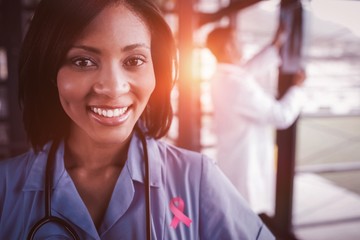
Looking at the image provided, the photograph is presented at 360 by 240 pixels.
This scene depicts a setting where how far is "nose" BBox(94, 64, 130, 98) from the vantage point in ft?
2.41

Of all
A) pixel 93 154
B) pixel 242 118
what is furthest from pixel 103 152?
pixel 242 118

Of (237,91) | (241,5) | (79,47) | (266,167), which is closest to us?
(79,47)

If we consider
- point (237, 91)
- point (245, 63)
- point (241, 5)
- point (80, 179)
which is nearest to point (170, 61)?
point (80, 179)

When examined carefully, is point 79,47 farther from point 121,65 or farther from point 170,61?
point 170,61

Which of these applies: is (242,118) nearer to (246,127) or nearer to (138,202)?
(246,127)

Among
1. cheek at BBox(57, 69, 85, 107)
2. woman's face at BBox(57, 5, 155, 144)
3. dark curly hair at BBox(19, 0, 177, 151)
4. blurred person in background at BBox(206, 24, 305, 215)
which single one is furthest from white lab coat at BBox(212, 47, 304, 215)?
cheek at BBox(57, 69, 85, 107)

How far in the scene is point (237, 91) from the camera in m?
2.10

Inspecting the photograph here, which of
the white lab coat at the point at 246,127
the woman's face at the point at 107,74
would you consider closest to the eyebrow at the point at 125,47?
the woman's face at the point at 107,74

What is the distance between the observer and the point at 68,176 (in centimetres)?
88

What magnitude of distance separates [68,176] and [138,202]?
21 centimetres

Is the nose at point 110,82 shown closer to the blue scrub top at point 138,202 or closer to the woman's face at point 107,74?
the woman's face at point 107,74

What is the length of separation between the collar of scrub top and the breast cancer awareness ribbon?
66 millimetres

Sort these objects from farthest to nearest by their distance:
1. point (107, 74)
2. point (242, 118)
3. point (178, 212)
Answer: point (242, 118) < point (178, 212) < point (107, 74)

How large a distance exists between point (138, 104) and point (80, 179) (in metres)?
0.31
